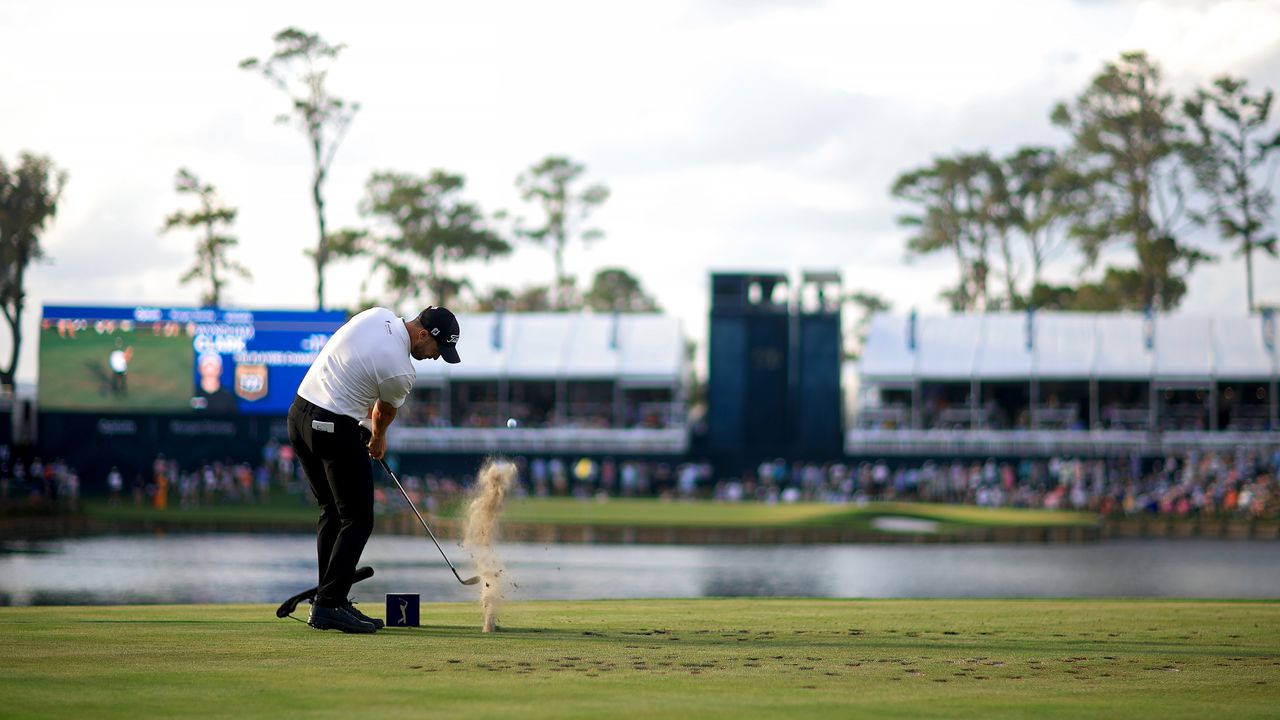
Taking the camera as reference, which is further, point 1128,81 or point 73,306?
point 1128,81

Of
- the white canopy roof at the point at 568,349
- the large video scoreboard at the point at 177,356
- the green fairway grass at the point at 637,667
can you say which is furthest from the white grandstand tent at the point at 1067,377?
the green fairway grass at the point at 637,667

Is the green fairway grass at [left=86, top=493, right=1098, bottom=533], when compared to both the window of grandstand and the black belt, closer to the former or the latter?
the window of grandstand

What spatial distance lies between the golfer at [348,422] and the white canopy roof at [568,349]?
151 feet

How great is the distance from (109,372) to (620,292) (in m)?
47.7

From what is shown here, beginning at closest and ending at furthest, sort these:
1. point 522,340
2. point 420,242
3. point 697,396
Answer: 1. point 522,340
2. point 420,242
3. point 697,396

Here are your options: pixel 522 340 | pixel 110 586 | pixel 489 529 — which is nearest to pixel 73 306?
pixel 522 340

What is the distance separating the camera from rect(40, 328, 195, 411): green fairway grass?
1695 inches

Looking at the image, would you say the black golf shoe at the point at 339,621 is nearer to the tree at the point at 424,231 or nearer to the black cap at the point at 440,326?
the black cap at the point at 440,326

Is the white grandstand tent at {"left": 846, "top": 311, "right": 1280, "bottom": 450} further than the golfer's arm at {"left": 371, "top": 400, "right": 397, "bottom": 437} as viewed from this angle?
Yes

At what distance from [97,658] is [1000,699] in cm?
460

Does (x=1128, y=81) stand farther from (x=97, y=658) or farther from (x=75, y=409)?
(x=97, y=658)

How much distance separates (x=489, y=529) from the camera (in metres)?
8.98

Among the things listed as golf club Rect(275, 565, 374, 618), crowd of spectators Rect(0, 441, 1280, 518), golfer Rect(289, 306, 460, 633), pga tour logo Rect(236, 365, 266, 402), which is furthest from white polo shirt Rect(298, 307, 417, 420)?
pga tour logo Rect(236, 365, 266, 402)

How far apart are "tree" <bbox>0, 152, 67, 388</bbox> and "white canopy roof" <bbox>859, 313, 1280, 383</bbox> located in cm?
3340
